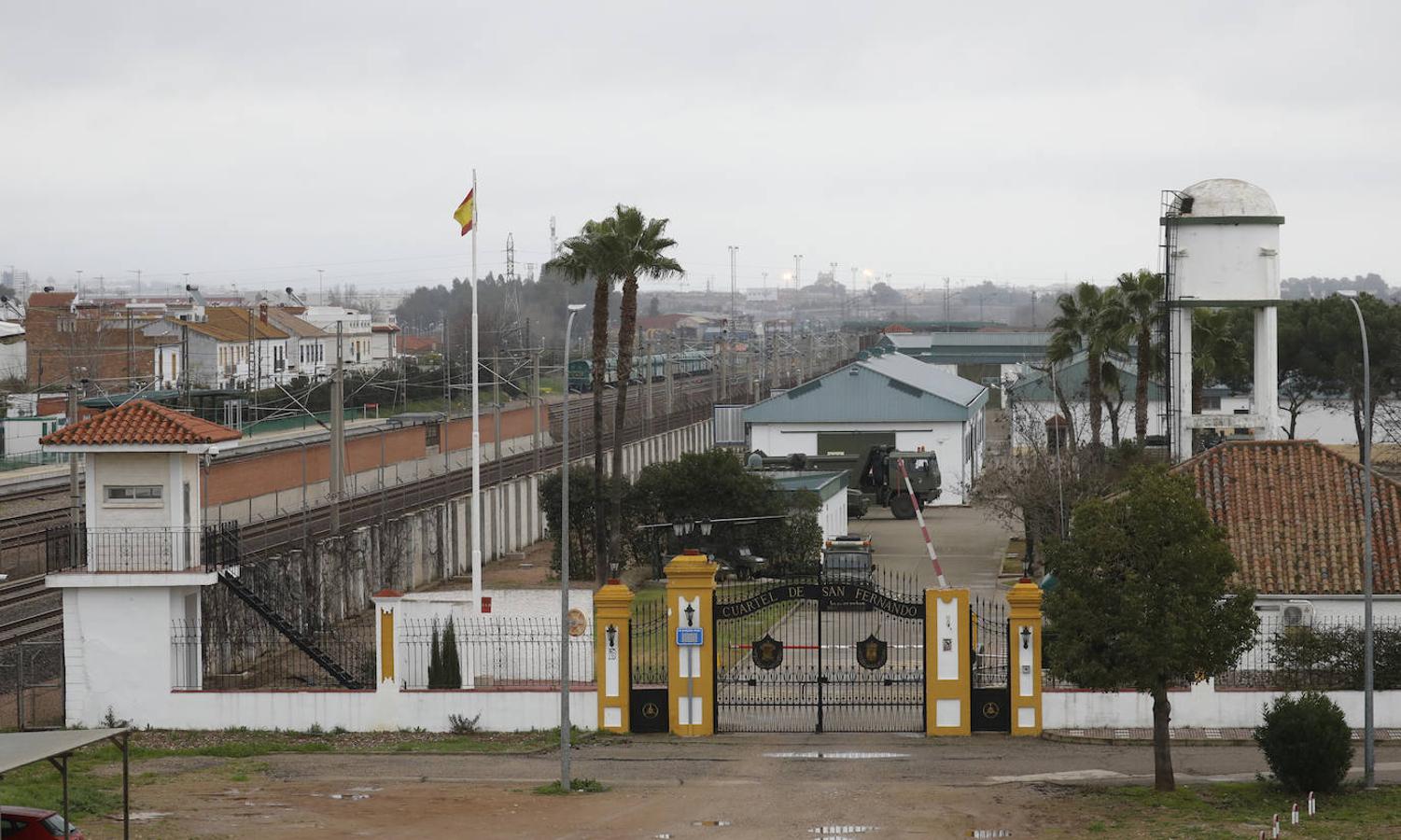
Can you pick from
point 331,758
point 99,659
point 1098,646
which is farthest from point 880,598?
point 99,659

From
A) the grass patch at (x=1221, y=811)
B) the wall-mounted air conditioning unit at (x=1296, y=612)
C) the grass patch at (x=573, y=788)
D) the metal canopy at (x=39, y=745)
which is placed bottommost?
the grass patch at (x=573, y=788)

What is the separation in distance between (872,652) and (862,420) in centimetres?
4010

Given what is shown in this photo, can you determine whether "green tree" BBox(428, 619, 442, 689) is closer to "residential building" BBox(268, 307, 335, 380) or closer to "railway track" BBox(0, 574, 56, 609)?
"railway track" BBox(0, 574, 56, 609)

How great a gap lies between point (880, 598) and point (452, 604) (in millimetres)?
7381

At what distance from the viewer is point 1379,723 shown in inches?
1062

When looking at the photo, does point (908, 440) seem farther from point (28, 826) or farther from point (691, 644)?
point (28, 826)

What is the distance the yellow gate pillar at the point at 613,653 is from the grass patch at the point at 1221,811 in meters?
7.54

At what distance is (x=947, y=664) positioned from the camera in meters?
27.0

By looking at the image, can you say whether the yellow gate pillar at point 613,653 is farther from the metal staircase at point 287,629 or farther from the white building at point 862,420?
the white building at point 862,420

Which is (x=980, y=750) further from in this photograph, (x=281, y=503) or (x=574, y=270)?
(x=281, y=503)

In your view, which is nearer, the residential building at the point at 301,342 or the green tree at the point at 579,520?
the green tree at the point at 579,520

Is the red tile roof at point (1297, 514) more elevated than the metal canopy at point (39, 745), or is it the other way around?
the red tile roof at point (1297, 514)

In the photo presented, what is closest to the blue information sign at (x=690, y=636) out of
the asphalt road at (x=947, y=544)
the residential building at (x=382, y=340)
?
the asphalt road at (x=947, y=544)

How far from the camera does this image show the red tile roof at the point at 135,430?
2659 cm
